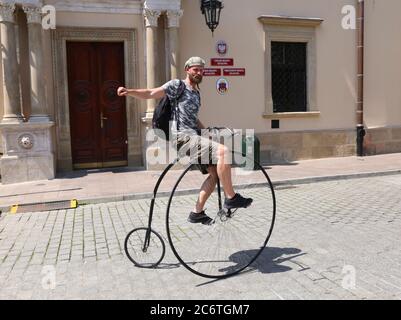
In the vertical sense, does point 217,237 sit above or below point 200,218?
below

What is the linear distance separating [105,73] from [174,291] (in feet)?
27.6

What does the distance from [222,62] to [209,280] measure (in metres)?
8.58

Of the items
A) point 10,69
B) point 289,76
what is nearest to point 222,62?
point 289,76

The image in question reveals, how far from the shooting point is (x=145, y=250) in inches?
185

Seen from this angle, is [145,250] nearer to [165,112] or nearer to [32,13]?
[165,112]

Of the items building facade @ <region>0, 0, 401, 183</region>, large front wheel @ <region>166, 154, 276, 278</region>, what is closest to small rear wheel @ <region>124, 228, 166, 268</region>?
large front wheel @ <region>166, 154, 276, 278</region>

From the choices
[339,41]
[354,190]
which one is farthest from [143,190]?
[339,41]

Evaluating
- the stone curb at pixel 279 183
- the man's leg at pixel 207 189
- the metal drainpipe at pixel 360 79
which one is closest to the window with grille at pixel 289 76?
the metal drainpipe at pixel 360 79

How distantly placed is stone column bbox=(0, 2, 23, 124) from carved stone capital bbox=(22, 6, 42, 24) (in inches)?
11.0

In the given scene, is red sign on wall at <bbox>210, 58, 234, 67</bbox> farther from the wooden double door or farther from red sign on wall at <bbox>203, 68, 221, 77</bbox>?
the wooden double door

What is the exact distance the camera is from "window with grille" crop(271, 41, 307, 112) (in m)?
12.7

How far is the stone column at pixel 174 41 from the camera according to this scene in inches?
433

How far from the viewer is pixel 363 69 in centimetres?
1345
